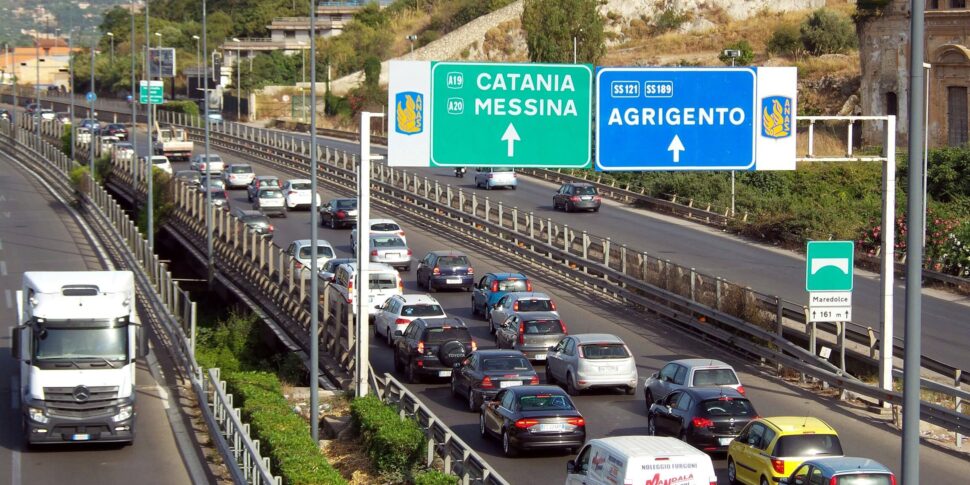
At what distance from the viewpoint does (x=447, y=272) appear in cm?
4109

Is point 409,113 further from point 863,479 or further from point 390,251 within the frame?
point 390,251

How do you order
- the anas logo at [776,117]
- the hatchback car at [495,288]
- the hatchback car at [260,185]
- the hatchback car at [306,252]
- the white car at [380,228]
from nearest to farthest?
the anas logo at [776,117] → the hatchback car at [495,288] → the hatchback car at [306,252] → the white car at [380,228] → the hatchback car at [260,185]

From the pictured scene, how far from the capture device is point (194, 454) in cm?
2297

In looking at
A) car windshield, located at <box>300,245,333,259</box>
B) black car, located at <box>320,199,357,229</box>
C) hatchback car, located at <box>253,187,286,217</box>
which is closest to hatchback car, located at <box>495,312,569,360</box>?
car windshield, located at <box>300,245,333,259</box>

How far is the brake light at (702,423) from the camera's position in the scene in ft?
70.6

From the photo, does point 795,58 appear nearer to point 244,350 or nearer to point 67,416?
point 244,350

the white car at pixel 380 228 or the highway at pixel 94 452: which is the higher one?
the white car at pixel 380 228

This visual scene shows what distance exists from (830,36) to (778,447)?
96408 mm

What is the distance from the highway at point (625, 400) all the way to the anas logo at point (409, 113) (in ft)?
19.7

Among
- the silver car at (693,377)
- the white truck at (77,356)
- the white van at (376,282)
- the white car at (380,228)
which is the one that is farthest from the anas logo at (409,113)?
the white car at (380,228)

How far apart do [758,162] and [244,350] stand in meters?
21.5

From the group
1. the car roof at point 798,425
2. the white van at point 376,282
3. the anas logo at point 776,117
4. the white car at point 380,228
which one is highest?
the anas logo at point 776,117

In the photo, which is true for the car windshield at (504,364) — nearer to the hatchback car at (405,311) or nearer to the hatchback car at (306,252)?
the hatchback car at (405,311)

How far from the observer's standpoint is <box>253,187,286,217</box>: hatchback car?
191 feet
